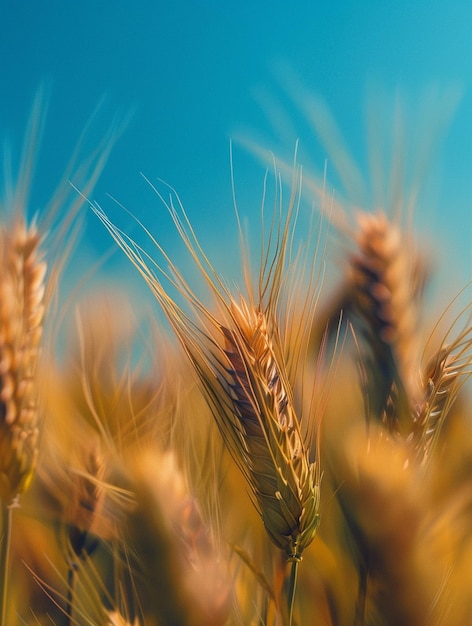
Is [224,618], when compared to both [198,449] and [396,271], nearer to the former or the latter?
[198,449]

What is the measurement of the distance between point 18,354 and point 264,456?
19cm

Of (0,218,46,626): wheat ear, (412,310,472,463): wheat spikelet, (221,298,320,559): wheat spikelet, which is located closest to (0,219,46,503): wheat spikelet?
(0,218,46,626): wheat ear

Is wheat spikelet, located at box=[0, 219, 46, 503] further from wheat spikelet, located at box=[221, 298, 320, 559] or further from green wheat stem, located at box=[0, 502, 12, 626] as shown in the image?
wheat spikelet, located at box=[221, 298, 320, 559]

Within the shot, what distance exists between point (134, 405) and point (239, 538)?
0.17 m

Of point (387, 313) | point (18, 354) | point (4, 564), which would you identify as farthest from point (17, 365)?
point (387, 313)

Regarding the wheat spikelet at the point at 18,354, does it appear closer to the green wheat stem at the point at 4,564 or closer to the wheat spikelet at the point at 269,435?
the green wheat stem at the point at 4,564

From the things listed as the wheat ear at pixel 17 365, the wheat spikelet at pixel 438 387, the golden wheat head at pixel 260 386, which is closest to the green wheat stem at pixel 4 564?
the wheat ear at pixel 17 365

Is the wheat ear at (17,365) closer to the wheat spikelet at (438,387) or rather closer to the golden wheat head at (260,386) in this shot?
the golden wheat head at (260,386)

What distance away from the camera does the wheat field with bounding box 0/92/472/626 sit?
444 mm

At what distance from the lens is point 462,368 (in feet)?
1.69

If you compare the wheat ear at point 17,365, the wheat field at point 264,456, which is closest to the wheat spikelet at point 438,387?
the wheat field at point 264,456

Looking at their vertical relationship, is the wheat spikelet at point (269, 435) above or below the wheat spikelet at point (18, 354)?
below

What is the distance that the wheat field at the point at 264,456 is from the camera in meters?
0.44

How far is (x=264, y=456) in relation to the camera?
0.44m
